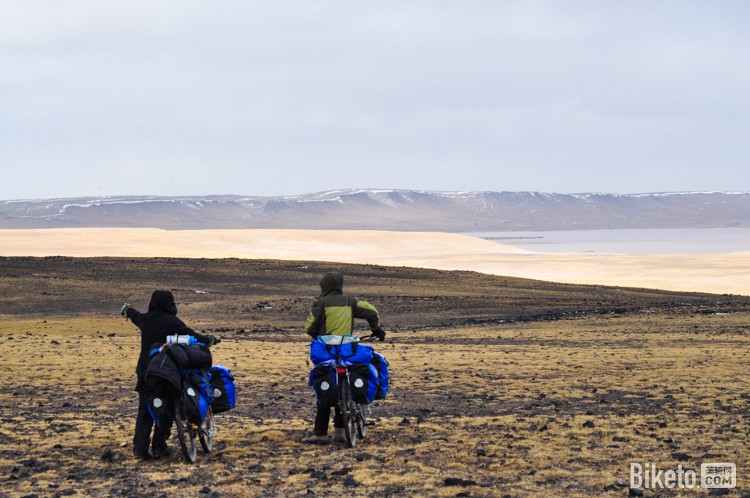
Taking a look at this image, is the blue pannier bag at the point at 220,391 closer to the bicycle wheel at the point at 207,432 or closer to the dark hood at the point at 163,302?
the bicycle wheel at the point at 207,432

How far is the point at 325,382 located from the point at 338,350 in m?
0.28

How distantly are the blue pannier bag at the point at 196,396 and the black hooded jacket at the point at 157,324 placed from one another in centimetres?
33

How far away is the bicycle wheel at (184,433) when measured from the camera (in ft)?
27.7

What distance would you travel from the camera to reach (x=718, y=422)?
10.4m

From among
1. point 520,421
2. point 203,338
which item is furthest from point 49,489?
point 520,421

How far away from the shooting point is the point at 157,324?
876cm

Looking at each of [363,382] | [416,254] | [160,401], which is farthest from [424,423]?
[416,254]

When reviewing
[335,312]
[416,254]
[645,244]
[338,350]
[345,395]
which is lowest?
[345,395]

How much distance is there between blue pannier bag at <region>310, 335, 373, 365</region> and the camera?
9016 millimetres

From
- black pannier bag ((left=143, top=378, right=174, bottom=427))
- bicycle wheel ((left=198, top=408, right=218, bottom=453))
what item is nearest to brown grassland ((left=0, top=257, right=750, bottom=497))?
bicycle wheel ((left=198, top=408, right=218, bottom=453))

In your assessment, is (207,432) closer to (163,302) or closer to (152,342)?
(152,342)

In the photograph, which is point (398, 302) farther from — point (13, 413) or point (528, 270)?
point (528, 270)

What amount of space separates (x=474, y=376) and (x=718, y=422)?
4896mm

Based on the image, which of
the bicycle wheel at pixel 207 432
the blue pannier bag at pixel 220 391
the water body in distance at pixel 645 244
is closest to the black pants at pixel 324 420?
the blue pannier bag at pixel 220 391
